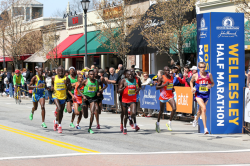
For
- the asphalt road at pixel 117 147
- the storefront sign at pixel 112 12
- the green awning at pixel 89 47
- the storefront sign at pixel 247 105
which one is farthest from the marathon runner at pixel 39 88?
the green awning at pixel 89 47

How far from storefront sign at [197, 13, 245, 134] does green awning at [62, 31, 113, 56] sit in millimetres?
15391

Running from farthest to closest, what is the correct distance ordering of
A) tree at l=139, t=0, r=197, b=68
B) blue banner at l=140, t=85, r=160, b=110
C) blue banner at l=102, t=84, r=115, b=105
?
blue banner at l=102, t=84, r=115, b=105
tree at l=139, t=0, r=197, b=68
blue banner at l=140, t=85, r=160, b=110

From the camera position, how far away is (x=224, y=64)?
441 inches

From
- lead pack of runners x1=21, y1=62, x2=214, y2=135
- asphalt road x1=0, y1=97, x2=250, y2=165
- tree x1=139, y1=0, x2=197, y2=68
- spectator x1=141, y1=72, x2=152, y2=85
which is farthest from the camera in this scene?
tree x1=139, y1=0, x2=197, y2=68

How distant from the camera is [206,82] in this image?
35.1 feet

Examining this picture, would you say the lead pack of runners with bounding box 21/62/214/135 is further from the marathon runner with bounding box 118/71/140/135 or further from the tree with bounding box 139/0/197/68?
the tree with bounding box 139/0/197/68

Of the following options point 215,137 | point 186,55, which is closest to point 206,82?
point 215,137

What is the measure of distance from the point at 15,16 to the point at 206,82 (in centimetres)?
3408

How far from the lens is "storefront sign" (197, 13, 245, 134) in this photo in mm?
11156

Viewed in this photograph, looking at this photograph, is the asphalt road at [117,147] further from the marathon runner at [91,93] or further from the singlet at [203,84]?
the singlet at [203,84]

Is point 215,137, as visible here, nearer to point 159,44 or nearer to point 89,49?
point 159,44

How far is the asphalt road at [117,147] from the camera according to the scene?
25.3 ft

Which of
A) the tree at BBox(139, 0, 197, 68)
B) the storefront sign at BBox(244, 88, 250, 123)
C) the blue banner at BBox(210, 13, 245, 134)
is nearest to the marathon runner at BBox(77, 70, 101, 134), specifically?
the blue banner at BBox(210, 13, 245, 134)

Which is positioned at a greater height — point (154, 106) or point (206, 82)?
point (206, 82)
